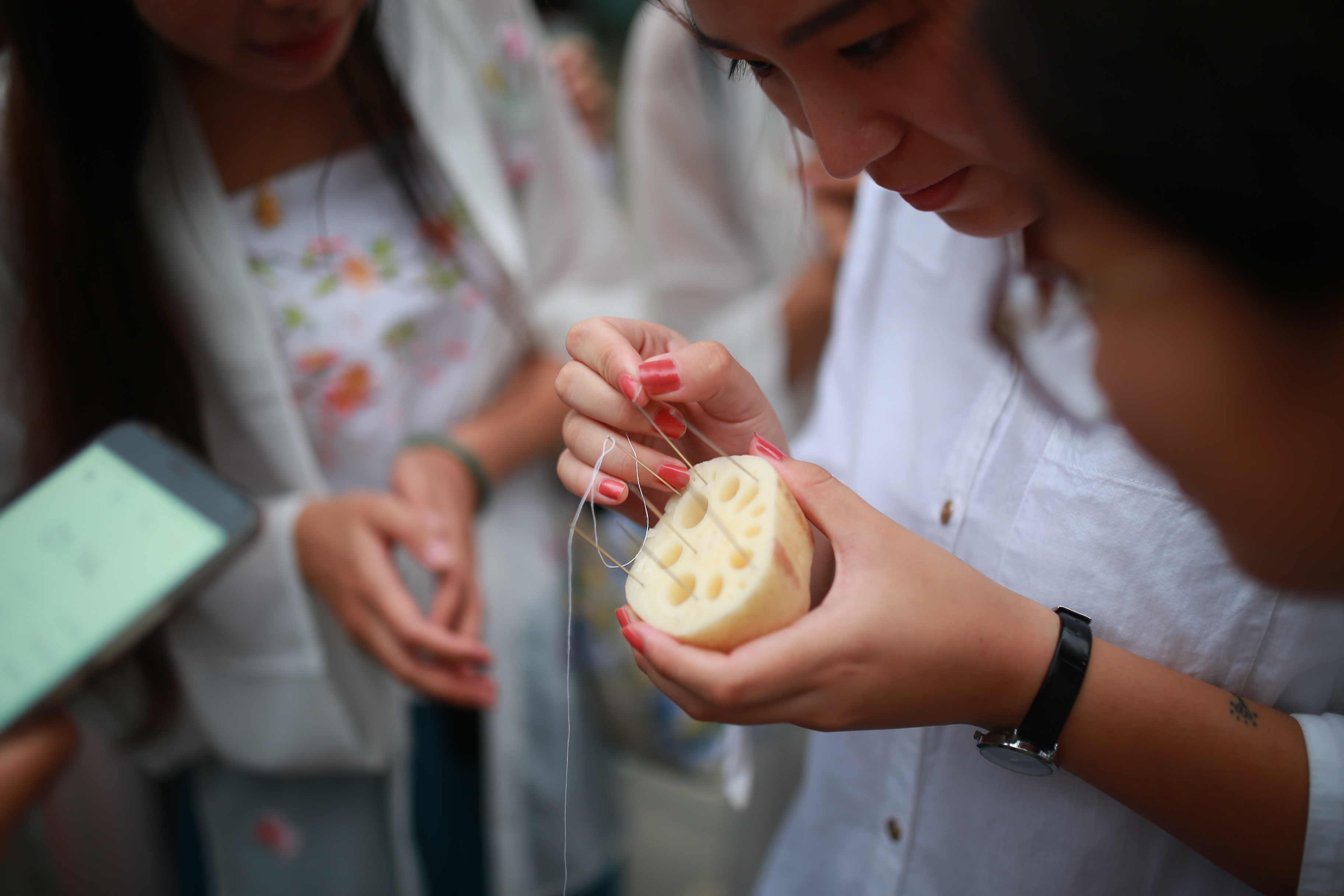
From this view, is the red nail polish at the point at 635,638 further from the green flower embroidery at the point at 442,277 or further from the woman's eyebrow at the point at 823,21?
the green flower embroidery at the point at 442,277

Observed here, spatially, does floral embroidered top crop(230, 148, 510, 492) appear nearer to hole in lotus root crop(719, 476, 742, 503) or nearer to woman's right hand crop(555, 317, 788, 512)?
woman's right hand crop(555, 317, 788, 512)

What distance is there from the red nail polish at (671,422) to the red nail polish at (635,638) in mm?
209

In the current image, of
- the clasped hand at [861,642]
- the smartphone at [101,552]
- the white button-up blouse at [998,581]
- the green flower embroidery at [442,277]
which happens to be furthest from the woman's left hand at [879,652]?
the green flower embroidery at [442,277]

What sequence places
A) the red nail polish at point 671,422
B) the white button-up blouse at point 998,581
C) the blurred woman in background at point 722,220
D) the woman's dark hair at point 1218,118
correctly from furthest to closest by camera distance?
1. the blurred woman in background at point 722,220
2. the red nail polish at point 671,422
3. the white button-up blouse at point 998,581
4. the woman's dark hair at point 1218,118

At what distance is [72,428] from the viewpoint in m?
1.08

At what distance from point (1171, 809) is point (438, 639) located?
85cm

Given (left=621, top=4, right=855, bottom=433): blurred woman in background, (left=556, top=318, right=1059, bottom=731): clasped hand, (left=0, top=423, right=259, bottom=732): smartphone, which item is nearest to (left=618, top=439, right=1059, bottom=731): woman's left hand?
(left=556, top=318, right=1059, bottom=731): clasped hand

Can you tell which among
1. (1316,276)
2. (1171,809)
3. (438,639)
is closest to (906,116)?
(1316,276)

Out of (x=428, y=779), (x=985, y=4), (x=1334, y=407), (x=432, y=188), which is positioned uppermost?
(x=985, y=4)

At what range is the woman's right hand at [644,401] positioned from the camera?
673 millimetres

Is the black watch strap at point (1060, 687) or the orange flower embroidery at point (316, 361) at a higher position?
the black watch strap at point (1060, 687)

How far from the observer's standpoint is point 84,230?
102 cm

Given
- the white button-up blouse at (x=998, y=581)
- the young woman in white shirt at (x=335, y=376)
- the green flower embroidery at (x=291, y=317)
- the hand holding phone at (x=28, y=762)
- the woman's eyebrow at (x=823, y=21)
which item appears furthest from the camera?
the green flower embroidery at (x=291, y=317)

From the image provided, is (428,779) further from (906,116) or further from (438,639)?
(906,116)
